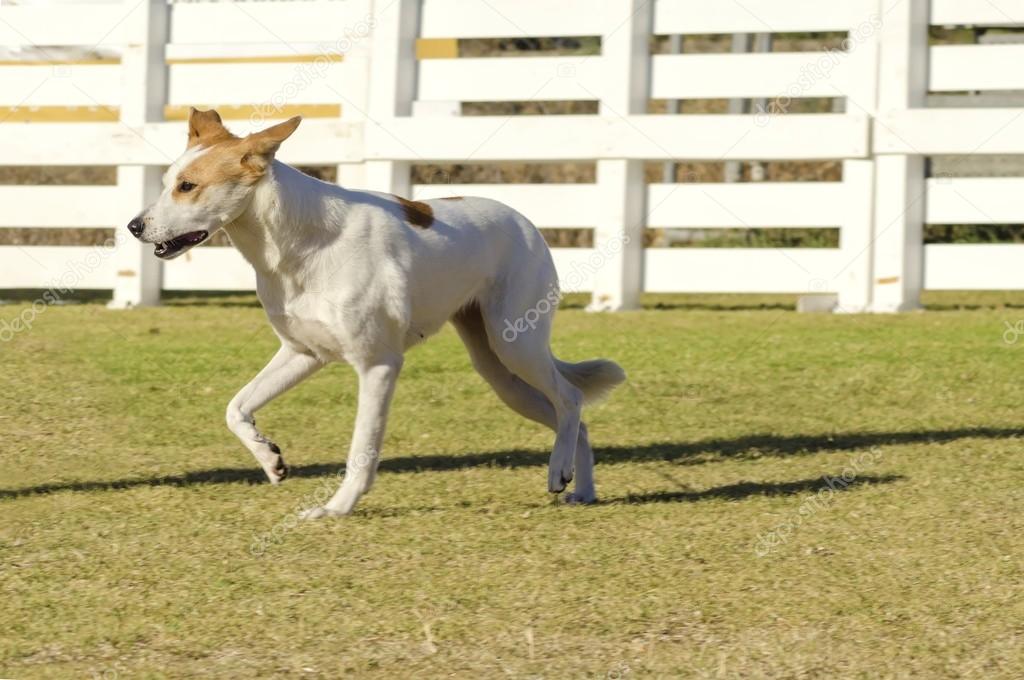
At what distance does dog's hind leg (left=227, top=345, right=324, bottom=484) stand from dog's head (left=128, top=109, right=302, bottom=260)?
25.8 inches

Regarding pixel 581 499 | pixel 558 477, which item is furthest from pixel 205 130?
pixel 581 499

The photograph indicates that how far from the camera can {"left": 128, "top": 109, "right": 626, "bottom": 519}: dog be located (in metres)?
5.59

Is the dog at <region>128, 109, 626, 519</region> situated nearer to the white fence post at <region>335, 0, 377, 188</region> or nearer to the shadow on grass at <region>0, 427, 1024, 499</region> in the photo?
the shadow on grass at <region>0, 427, 1024, 499</region>

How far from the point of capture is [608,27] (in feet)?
40.2

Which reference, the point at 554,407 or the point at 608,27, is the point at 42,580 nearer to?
the point at 554,407

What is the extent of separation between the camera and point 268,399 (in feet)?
19.8

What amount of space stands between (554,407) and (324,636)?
7.27ft

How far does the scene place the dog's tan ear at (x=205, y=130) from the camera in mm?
5727

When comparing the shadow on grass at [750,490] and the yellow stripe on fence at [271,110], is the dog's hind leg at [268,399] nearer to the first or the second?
the shadow on grass at [750,490]

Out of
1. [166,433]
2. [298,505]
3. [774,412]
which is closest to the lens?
[298,505]

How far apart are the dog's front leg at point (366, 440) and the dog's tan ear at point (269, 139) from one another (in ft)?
2.79

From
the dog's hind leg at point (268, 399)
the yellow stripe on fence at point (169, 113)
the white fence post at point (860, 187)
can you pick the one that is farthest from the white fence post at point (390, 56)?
the dog's hind leg at point (268, 399)

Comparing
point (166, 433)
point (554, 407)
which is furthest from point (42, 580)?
point (166, 433)

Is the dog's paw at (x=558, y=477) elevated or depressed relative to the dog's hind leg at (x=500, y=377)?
depressed
